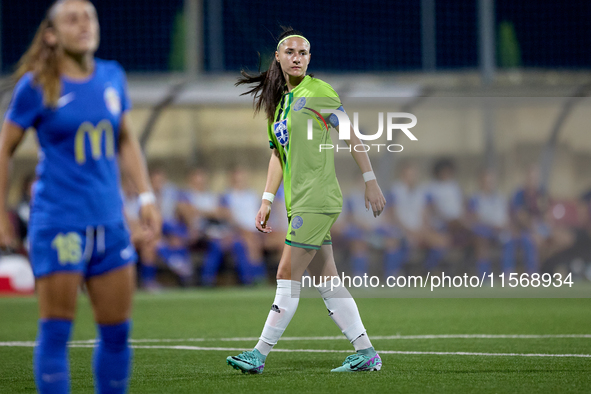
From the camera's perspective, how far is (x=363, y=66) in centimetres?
2030

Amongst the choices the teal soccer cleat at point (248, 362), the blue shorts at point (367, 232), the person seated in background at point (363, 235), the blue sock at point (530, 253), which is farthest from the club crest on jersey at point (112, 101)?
the blue sock at point (530, 253)

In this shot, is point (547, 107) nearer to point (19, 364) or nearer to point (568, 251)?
point (568, 251)

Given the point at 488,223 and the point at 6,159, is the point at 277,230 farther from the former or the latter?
the point at 6,159

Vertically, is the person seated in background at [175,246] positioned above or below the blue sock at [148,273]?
above

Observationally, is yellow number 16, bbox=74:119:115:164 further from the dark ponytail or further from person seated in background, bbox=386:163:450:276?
person seated in background, bbox=386:163:450:276

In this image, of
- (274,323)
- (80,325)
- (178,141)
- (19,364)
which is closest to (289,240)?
(274,323)

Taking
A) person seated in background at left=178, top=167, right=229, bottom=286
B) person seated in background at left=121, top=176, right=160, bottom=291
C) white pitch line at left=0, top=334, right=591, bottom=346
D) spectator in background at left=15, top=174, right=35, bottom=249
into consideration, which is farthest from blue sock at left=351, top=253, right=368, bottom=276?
white pitch line at left=0, top=334, right=591, bottom=346

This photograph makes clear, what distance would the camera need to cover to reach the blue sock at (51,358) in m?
3.47

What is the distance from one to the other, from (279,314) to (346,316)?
1.34ft

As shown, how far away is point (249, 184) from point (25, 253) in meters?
3.67

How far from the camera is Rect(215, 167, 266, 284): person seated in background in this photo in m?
13.9

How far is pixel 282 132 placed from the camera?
17.8 ft

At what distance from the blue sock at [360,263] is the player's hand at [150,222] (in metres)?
10.6

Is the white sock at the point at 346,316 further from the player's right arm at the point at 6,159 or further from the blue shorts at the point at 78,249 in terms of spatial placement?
the player's right arm at the point at 6,159
